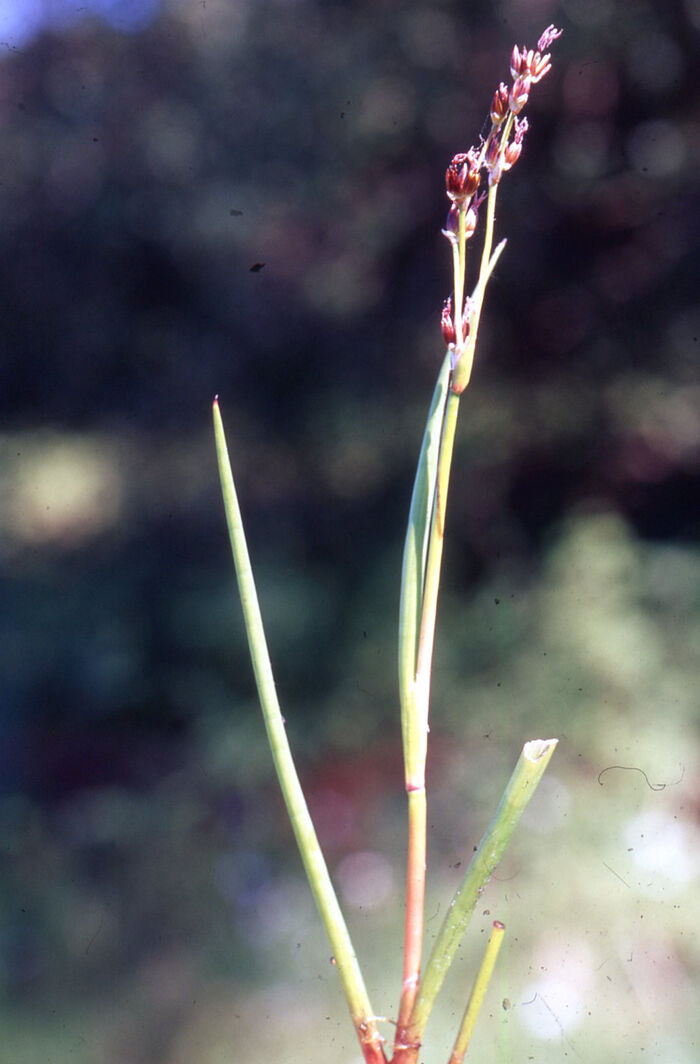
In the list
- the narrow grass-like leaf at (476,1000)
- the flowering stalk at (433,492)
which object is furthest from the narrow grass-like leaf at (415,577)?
the narrow grass-like leaf at (476,1000)

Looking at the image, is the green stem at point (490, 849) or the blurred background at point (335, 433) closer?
the green stem at point (490, 849)

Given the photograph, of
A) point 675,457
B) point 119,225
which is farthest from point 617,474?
point 119,225

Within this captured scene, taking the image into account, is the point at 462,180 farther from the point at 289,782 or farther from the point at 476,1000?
the point at 476,1000

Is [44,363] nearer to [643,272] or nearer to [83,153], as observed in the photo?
[83,153]

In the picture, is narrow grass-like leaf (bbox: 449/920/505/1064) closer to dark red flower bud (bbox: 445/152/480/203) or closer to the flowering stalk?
the flowering stalk

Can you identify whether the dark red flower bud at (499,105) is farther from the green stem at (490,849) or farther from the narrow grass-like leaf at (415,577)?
the green stem at (490,849)

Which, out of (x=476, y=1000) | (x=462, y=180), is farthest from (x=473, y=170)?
(x=476, y=1000)
